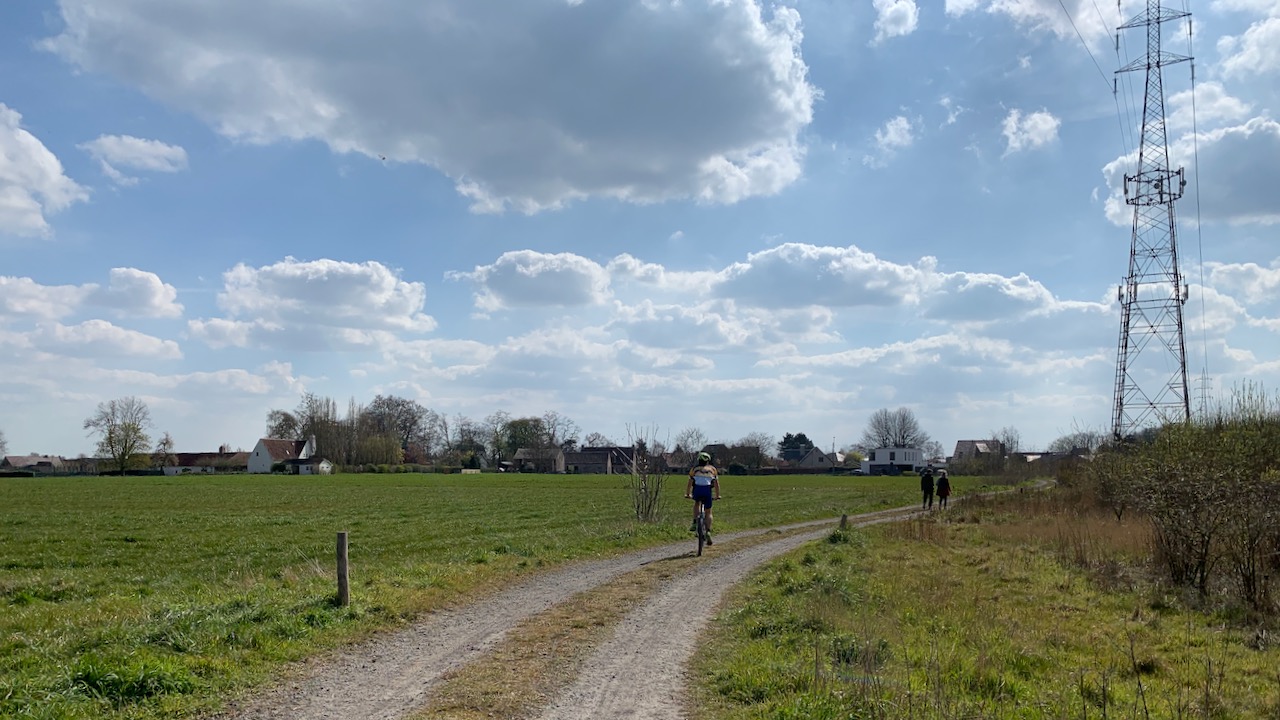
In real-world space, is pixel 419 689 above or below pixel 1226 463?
below

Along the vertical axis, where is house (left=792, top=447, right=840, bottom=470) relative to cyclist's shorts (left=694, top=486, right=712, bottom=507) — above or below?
below

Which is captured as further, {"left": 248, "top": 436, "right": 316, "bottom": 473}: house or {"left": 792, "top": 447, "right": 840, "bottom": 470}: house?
{"left": 792, "top": 447, "right": 840, "bottom": 470}: house

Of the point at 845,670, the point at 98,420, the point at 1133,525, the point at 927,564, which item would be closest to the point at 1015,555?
the point at 927,564

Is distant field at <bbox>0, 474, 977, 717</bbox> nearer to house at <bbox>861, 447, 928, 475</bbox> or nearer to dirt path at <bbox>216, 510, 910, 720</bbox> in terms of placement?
dirt path at <bbox>216, 510, 910, 720</bbox>

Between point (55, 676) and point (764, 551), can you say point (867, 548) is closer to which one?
point (764, 551)

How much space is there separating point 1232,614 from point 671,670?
10.5 metres

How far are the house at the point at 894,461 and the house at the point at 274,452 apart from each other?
92565 millimetres

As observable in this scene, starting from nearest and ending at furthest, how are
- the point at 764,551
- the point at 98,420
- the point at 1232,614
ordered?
the point at 1232,614, the point at 764,551, the point at 98,420

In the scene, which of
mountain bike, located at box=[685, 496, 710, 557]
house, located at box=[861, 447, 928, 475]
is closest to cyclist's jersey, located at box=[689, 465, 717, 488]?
mountain bike, located at box=[685, 496, 710, 557]

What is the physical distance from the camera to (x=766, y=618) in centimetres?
1093

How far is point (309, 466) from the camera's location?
133750 millimetres

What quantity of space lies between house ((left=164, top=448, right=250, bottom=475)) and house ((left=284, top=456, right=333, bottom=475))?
1369 centimetres

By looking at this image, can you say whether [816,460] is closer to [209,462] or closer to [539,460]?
[539,460]

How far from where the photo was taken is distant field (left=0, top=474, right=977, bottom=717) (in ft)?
24.4
